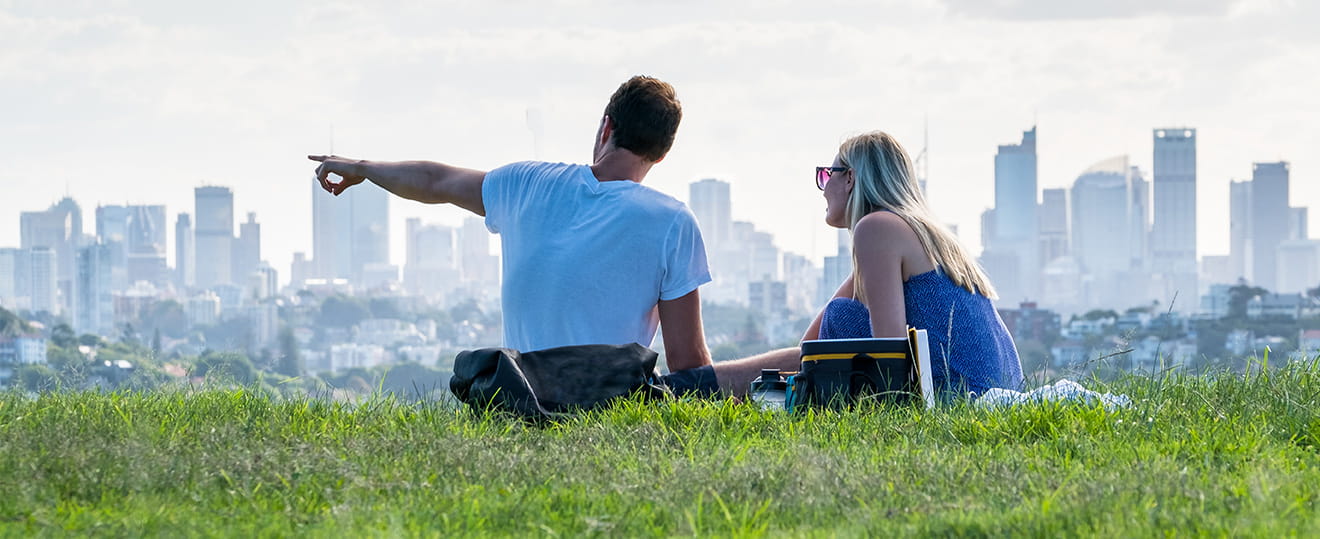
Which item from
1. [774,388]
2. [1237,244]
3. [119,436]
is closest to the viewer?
[119,436]

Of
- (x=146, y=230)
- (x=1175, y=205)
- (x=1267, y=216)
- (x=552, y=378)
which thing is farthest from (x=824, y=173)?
(x=146, y=230)

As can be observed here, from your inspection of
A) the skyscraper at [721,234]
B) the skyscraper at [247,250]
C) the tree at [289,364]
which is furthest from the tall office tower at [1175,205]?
the skyscraper at [247,250]

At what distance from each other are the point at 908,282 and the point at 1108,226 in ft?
593

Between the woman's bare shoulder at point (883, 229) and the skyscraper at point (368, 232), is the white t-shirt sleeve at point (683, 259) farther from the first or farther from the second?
the skyscraper at point (368, 232)

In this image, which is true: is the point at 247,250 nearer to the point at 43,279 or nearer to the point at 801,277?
the point at 43,279

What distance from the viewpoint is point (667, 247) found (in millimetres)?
4316

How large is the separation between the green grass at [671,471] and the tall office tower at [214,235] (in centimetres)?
18675

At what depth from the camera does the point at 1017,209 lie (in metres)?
172

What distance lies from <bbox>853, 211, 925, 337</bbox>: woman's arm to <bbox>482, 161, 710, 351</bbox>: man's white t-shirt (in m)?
0.53

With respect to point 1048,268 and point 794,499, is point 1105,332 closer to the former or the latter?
point 794,499

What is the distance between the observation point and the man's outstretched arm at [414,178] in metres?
4.48

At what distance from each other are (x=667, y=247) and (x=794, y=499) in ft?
5.47

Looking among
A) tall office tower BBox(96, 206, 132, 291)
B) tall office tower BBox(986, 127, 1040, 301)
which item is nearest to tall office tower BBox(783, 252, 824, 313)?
tall office tower BBox(986, 127, 1040, 301)

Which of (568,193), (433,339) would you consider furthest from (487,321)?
(568,193)
